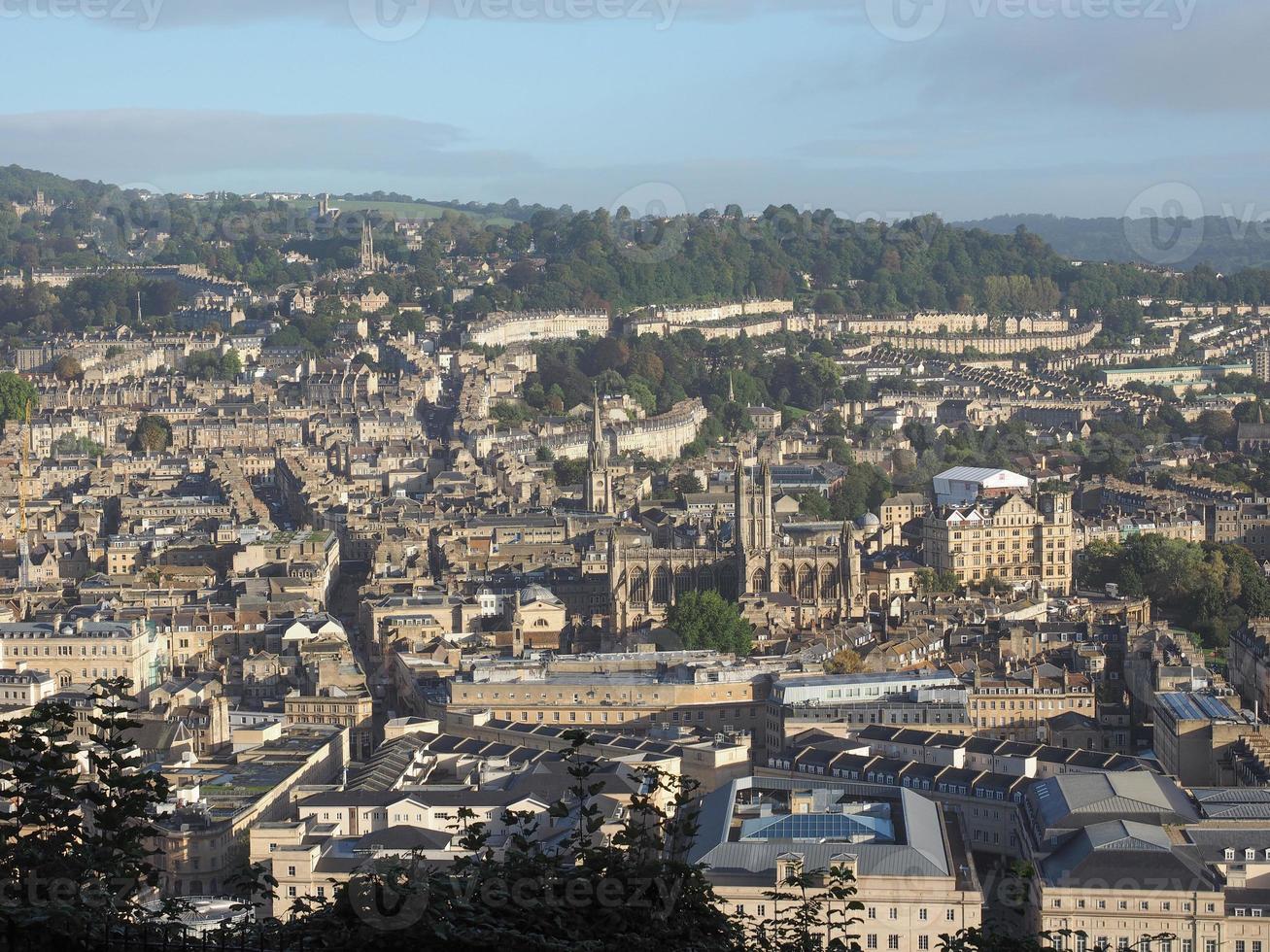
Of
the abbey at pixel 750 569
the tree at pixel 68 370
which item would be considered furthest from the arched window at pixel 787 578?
the tree at pixel 68 370

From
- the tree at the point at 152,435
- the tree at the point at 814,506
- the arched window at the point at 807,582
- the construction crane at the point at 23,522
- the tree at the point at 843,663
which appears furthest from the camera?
the tree at the point at 152,435

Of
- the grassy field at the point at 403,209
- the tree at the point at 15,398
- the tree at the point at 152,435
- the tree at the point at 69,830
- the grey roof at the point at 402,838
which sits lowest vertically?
the grey roof at the point at 402,838

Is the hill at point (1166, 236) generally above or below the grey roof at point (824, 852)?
above

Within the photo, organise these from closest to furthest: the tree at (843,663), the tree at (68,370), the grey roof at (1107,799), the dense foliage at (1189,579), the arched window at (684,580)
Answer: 1. the grey roof at (1107,799)
2. the tree at (843,663)
3. the dense foliage at (1189,579)
4. the arched window at (684,580)
5. the tree at (68,370)

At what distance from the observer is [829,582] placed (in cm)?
4144

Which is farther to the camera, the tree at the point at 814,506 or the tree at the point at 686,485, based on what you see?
the tree at the point at 686,485

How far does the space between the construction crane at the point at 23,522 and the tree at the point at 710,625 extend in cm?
1147

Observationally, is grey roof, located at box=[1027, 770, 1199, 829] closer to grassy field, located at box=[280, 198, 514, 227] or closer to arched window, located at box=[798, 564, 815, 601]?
arched window, located at box=[798, 564, 815, 601]

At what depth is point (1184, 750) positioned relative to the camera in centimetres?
→ 2878

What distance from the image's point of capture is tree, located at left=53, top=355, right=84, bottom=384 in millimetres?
71250

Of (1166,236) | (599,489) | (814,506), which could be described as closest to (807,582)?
(599,489)

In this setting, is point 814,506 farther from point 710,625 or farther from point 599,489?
point 710,625

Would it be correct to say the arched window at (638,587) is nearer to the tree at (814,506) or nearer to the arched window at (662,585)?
the arched window at (662,585)

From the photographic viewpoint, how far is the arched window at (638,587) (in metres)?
40.6
